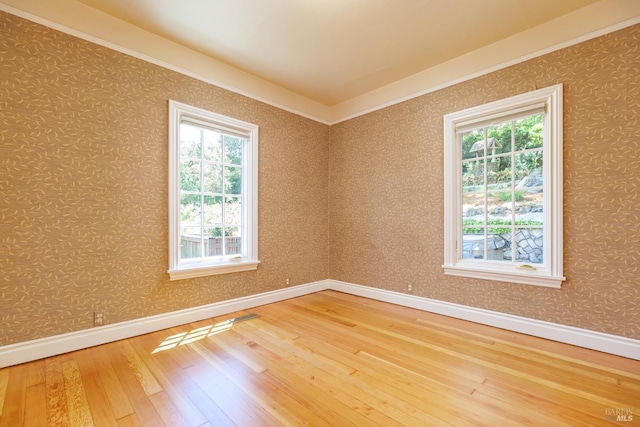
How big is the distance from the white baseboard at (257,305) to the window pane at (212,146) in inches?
65.8

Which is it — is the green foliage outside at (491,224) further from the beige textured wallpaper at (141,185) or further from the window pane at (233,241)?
the window pane at (233,241)

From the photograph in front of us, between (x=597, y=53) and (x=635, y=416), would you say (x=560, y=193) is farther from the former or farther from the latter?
(x=635, y=416)

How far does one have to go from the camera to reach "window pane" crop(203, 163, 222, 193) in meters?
3.21

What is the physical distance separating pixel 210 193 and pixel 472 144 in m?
3.03

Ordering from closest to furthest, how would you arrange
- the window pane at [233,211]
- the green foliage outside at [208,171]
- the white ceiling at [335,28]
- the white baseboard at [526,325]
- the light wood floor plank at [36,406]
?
1. the light wood floor plank at [36,406]
2. the white baseboard at [526,325]
3. the white ceiling at [335,28]
4. the green foliage outside at [208,171]
5. the window pane at [233,211]

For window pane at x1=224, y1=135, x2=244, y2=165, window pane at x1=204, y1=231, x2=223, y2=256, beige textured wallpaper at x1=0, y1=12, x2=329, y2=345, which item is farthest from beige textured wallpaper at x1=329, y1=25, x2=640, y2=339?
beige textured wallpaper at x1=0, y1=12, x2=329, y2=345

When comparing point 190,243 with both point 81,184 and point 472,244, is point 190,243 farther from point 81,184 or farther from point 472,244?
point 472,244

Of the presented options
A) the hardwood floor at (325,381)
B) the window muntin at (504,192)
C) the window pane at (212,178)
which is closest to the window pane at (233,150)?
the window pane at (212,178)

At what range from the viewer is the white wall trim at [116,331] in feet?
6.83

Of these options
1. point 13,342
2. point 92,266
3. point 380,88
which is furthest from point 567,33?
point 13,342

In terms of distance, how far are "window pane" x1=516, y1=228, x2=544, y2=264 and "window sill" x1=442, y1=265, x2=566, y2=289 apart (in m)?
0.15

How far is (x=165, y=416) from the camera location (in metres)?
1.53

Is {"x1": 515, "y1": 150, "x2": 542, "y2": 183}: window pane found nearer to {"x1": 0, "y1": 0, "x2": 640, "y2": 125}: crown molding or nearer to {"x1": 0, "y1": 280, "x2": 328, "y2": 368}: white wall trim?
{"x1": 0, "y1": 0, "x2": 640, "y2": 125}: crown molding

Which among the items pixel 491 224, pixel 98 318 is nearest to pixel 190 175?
pixel 98 318
